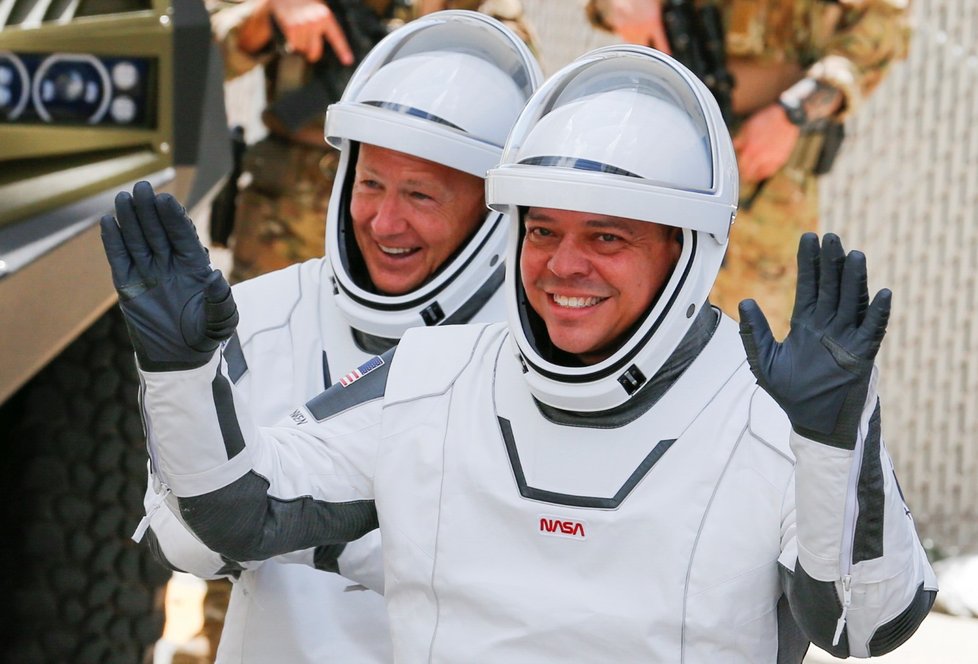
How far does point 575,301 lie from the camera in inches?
95.9

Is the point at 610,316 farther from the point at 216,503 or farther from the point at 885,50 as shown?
the point at 885,50

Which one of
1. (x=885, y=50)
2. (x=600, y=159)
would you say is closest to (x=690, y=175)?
(x=600, y=159)

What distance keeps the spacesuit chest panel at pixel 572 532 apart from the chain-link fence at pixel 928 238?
Result: 4.10m

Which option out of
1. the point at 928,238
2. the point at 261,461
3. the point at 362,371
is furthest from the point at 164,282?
the point at 928,238

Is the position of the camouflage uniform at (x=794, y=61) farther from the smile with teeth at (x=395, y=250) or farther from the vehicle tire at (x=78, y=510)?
the vehicle tire at (x=78, y=510)

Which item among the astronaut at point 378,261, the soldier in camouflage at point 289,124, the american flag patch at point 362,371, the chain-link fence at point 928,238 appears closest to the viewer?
the american flag patch at point 362,371

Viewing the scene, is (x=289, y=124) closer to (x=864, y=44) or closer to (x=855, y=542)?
(x=864, y=44)

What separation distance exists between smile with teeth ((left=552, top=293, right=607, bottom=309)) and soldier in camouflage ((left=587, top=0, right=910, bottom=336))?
2422mm

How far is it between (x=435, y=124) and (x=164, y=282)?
0.84 metres

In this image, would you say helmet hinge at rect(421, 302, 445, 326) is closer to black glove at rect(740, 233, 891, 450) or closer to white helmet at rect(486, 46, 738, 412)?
white helmet at rect(486, 46, 738, 412)

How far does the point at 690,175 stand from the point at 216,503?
→ 0.82 m

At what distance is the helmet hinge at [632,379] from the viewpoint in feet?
7.76

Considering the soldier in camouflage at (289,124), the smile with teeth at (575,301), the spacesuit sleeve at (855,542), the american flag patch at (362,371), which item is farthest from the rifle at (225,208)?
the spacesuit sleeve at (855,542)

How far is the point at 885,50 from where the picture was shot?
190 inches
